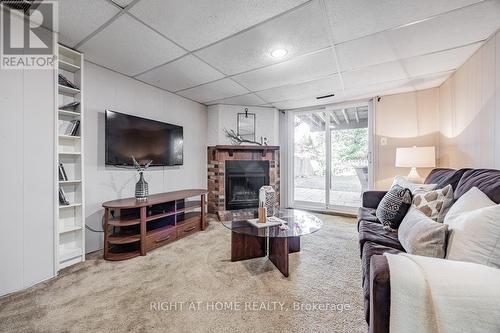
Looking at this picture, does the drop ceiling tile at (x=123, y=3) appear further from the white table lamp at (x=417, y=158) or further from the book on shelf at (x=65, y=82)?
the white table lamp at (x=417, y=158)

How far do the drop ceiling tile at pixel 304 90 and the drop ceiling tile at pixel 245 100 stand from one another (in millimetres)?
139

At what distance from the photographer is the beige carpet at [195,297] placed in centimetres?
128

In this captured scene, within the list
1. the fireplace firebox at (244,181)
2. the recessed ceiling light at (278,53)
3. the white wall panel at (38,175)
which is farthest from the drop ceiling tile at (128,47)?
the fireplace firebox at (244,181)

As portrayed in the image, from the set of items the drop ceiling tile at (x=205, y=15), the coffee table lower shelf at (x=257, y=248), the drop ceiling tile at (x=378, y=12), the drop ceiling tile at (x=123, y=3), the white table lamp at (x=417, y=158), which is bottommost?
the coffee table lower shelf at (x=257, y=248)

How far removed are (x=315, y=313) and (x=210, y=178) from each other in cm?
305

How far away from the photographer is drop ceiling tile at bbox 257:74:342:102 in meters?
2.95

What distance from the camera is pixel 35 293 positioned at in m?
1.59

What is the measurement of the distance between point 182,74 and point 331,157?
3106 mm

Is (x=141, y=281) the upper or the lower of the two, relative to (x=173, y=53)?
lower

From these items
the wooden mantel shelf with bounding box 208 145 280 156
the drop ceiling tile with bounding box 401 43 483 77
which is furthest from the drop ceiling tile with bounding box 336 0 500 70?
the wooden mantel shelf with bounding box 208 145 280 156

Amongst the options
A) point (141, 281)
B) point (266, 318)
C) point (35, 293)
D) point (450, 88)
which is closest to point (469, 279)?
point (266, 318)

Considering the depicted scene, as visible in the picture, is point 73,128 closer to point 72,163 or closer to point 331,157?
point 72,163

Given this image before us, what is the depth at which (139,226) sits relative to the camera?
7.85ft

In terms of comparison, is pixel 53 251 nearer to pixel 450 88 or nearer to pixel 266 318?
pixel 266 318
